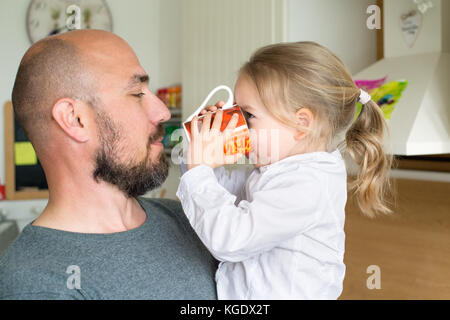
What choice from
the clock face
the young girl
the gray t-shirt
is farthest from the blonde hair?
the clock face

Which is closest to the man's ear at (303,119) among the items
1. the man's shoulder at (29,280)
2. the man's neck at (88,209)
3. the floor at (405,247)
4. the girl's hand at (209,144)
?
the girl's hand at (209,144)

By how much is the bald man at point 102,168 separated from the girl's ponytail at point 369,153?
42cm

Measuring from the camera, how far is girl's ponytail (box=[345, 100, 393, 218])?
1118 mm

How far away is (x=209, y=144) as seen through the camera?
0.93 m

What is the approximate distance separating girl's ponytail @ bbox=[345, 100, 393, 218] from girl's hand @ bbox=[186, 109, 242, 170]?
365mm

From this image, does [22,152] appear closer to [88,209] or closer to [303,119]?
[88,209]

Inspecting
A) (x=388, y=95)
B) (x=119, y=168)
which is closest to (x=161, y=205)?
(x=119, y=168)

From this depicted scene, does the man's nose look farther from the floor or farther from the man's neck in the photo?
the floor

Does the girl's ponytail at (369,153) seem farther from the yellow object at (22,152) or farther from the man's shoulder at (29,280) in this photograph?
the yellow object at (22,152)

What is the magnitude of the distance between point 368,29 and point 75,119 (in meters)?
1.52

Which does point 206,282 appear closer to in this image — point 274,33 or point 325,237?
point 325,237

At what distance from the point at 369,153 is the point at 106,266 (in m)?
0.67
